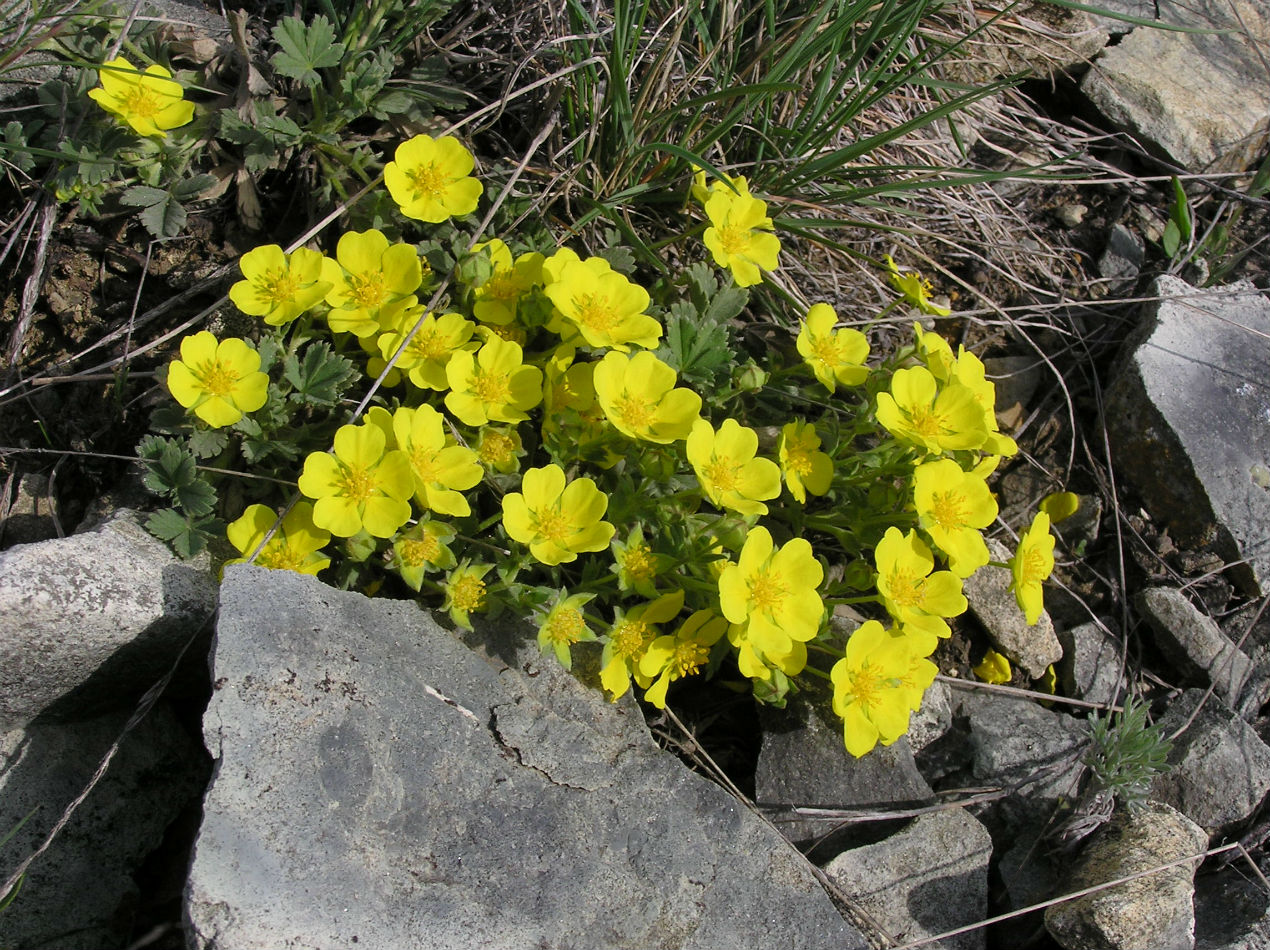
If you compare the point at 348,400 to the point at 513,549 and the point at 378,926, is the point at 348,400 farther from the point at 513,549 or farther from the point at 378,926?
the point at 378,926

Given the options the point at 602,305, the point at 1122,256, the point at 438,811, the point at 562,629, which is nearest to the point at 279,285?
Result: the point at 602,305

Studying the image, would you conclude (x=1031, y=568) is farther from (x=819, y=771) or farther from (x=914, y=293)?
(x=914, y=293)

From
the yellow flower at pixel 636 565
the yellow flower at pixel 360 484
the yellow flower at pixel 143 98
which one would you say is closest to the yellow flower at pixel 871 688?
the yellow flower at pixel 636 565

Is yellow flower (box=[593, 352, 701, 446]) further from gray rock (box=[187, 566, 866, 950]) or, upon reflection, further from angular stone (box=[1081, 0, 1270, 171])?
angular stone (box=[1081, 0, 1270, 171])

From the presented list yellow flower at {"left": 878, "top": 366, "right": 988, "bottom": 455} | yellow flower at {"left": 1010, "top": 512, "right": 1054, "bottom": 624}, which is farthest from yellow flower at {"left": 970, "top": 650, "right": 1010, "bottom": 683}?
yellow flower at {"left": 878, "top": 366, "right": 988, "bottom": 455}

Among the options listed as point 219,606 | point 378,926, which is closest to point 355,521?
point 219,606
